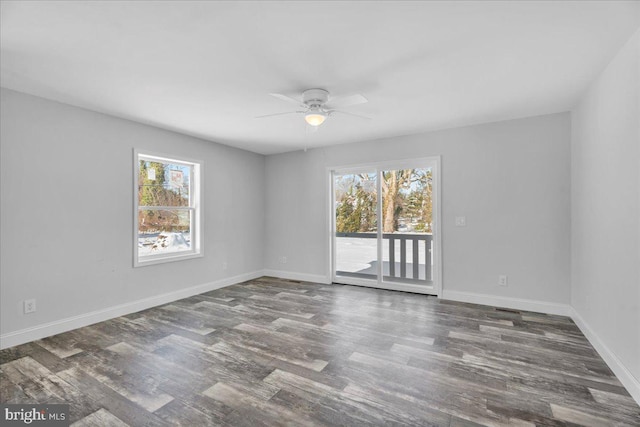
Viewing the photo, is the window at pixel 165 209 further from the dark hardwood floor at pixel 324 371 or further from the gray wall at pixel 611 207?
the gray wall at pixel 611 207

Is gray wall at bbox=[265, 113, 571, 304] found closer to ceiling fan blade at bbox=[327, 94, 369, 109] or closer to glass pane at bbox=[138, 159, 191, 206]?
ceiling fan blade at bbox=[327, 94, 369, 109]

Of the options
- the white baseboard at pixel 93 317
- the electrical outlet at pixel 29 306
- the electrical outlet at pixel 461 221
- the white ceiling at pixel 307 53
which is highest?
the white ceiling at pixel 307 53

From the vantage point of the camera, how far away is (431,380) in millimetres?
2291

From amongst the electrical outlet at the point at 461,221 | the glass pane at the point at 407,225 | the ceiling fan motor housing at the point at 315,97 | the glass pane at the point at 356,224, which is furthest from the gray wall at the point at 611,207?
the glass pane at the point at 356,224

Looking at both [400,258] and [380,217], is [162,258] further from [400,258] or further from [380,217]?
[400,258]

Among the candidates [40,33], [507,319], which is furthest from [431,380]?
[40,33]

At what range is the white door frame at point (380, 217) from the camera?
444 centimetres

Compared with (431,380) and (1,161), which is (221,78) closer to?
(1,161)

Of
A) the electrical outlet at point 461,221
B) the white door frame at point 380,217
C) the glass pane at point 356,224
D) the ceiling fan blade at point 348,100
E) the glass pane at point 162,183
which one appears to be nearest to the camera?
the ceiling fan blade at point 348,100

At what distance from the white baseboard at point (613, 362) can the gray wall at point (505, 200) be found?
2.42 ft

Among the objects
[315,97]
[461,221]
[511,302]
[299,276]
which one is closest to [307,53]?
[315,97]

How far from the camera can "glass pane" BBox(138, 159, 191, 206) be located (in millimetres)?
4156

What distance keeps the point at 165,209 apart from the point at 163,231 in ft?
1.03

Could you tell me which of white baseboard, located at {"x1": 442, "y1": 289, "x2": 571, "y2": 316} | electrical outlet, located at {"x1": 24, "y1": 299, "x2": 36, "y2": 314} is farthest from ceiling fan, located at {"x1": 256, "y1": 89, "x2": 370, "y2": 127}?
electrical outlet, located at {"x1": 24, "y1": 299, "x2": 36, "y2": 314}
